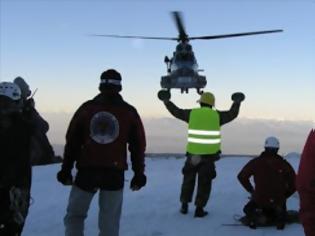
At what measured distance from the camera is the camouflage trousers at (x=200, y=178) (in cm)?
970

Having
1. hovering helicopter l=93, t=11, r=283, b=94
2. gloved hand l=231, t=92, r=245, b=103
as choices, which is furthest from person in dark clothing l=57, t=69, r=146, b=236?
hovering helicopter l=93, t=11, r=283, b=94

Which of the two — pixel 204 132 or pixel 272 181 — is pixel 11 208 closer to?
pixel 272 181

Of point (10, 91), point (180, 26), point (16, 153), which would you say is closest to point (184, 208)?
point (10, 91)

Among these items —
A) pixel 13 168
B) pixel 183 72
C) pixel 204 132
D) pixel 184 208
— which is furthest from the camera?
pixel 183 72

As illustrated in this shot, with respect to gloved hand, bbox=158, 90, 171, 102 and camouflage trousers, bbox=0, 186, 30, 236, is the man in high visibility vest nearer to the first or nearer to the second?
gloved hand, bbox=158, 90, 171, 102

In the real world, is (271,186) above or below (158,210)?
above

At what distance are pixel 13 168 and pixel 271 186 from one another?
4.81 metres

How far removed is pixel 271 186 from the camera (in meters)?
8.73

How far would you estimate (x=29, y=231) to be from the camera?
29.6 ft

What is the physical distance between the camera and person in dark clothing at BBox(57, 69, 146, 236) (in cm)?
607

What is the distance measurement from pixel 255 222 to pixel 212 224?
2.24 feet

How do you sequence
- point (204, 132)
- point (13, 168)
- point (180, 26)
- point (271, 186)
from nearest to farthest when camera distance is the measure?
point (13, 168) → point (271, 186) → point (204, 132) → point (180, 26)

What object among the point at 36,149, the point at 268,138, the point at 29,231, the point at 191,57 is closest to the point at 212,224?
the point at 268,138

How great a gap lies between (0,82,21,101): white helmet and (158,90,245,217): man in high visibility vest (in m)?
4.98
